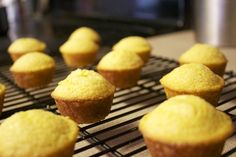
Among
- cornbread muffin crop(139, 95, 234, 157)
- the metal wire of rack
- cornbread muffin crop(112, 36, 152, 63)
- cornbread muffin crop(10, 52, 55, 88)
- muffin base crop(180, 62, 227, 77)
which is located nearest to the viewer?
cornbread muffin crop(139, 95, 234, 157)

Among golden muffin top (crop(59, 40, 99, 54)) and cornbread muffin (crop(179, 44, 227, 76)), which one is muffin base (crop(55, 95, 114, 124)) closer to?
cornbread muffin (crop(179, 44, 227, 76))

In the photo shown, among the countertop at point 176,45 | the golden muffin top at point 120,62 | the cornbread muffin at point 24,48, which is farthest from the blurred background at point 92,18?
the golden muffin top at point 120,62

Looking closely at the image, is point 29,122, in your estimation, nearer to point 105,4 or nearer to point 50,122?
point 50,122

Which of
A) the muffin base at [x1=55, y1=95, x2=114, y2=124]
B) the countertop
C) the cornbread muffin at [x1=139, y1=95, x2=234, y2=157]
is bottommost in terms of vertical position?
the countertop

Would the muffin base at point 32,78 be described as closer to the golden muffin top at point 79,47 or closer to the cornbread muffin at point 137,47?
the golden muffin top at point 79,47

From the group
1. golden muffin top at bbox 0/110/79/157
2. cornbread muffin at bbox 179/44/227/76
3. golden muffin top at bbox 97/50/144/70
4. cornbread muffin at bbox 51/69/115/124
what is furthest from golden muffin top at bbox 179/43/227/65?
golden muffin top at bbox 0/110/79/157

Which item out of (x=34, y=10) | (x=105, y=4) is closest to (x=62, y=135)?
(x=105, y=4)

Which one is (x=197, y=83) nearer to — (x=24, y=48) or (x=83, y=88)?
(x=83, y=88)
